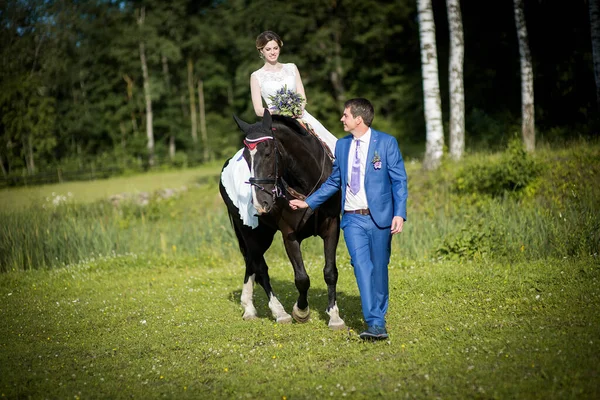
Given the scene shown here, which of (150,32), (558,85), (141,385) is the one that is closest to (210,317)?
(141,385)

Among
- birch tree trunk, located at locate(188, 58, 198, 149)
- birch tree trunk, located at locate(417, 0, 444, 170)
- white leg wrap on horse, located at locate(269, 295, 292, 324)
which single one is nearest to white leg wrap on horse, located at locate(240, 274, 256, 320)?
white leg wrap on horse, located at locate(269, 295, 292, 324)

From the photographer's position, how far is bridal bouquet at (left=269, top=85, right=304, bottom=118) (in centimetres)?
708

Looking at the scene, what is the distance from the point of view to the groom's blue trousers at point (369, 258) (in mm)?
6113

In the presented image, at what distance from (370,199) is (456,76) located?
12544 millimetres

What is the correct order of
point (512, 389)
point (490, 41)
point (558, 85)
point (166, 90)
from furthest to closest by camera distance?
point (166, 90)
point (490, 41)
point (558, 85)
point (512, 389)

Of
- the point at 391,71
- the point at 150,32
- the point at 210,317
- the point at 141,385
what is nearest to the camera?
the point at 141,385

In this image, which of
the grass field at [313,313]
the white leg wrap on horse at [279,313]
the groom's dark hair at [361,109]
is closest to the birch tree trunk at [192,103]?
the grass field at [313,313]

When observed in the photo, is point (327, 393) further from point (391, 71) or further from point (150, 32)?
point (150, 32)

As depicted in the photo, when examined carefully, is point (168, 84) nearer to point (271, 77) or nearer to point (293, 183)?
point (271, 77)

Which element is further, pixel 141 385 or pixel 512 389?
pixel 141 385

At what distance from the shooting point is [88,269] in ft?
40.3

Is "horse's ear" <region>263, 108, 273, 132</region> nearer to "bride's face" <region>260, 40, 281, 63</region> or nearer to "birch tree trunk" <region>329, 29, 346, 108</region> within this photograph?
"bride's face" <region>260, 40, 281, 63</region>

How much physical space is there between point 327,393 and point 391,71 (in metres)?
34.8

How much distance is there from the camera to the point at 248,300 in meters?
8.31
